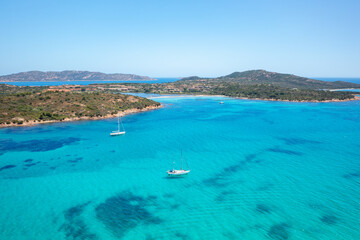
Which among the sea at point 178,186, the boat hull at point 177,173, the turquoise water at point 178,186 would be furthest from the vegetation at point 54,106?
the boat hull at point 177,173

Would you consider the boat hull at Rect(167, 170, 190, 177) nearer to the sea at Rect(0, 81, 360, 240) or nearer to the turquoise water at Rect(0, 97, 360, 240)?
the sea at Rect(0, 81, 360, 240)

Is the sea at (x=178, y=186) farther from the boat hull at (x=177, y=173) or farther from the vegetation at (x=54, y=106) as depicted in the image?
the vegetation at (x=54, y=106)

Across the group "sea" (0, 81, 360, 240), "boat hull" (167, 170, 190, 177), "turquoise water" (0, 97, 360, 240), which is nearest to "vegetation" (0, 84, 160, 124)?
"turquoise water" (0, 97, 360, 240)

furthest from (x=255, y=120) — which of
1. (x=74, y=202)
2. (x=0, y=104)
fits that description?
(x=0, y=104)

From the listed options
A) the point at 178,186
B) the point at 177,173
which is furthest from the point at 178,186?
the point at 177,173

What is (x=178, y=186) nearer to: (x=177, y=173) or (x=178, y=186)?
(x=178, y=186)

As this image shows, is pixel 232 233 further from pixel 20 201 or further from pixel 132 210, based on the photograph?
pixel 20 201
